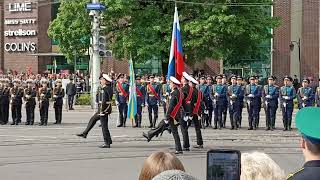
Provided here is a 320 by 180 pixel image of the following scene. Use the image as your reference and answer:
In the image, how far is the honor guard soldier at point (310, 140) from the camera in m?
3.35

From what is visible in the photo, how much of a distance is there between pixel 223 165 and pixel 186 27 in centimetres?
3256

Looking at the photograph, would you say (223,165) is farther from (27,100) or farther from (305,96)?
(27,100)

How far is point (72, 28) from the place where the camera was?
1500 inches

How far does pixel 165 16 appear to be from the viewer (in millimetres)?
37469

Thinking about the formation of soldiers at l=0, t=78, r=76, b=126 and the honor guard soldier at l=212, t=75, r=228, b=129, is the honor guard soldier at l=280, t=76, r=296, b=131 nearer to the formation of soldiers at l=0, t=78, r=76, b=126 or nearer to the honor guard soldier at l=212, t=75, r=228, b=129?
the honor guard soldier at l=212, t=75, r=228, b=129

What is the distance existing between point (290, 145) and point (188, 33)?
2135 centimetres

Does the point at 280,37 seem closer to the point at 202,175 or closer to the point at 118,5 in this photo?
the point at 118,5

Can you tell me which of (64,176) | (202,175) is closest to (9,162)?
(64,176)

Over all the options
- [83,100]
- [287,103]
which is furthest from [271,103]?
[83,100]

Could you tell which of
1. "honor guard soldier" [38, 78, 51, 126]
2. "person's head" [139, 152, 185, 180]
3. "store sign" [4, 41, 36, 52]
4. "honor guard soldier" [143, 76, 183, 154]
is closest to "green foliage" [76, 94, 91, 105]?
"honor guard soldier" [38, 78, 51, 126]

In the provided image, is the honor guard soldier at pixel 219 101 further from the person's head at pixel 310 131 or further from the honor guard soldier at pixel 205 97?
the person's head at pixel 310 131

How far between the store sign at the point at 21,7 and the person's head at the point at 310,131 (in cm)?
5335

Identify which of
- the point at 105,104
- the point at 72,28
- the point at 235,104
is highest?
the point at 72,28

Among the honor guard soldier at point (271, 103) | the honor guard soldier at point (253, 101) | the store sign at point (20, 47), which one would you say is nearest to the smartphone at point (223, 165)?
the honor guard soldier at point (271, 103)
